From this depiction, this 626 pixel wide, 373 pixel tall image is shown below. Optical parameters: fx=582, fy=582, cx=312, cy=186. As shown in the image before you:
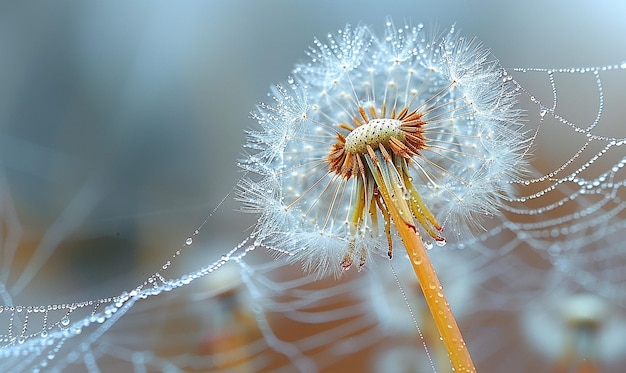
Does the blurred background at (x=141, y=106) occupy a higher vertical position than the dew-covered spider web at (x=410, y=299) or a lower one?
higher

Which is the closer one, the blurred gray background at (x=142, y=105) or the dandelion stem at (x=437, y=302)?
the dandelion stem at (x=437, y=302)

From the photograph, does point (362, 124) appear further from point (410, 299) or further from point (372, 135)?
point (410, 299)

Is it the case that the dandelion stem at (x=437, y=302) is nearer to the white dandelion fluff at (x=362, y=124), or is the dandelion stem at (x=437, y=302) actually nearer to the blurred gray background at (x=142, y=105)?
the white dandelion fluff at (x=362, y=124)

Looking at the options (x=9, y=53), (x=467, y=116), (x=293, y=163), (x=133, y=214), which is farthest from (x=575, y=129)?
(x=9, y=53)

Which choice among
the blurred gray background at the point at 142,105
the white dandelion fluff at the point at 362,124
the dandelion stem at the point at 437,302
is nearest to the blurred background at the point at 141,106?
the blurred gray background at the point at 142,105

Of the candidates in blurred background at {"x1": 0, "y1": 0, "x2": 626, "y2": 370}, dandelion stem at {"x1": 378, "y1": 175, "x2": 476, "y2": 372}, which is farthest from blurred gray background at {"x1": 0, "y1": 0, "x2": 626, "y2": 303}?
dandelion stem at {"x1": 378, "y1": 175, "x2": 476, "y2": 372}

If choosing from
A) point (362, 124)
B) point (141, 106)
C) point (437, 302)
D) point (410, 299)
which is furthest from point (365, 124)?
point (141, 106)

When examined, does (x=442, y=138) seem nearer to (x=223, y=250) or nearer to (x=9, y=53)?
(x=223, y=250)
